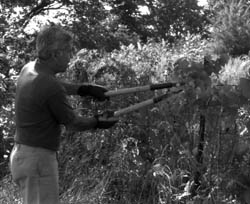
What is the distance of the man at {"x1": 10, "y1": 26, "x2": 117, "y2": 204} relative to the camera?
3527 mm

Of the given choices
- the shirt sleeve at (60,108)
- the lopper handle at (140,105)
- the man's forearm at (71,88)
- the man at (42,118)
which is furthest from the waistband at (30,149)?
the man's forearm at (71,88)

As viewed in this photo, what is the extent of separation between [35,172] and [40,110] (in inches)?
16.1

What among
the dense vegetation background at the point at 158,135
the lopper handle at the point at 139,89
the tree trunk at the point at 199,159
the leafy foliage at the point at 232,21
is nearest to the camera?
the lopper handle at the point at 139,89

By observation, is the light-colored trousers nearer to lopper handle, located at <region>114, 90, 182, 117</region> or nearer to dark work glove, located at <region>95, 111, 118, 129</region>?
dark work glove, located at <region>95, 111, 118, 129</region>

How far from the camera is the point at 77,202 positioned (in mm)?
5441

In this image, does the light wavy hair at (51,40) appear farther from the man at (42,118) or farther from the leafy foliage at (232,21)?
the leafy foliage at (232,21)

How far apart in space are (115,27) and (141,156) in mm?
10065

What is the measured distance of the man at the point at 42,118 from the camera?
353 centimetres

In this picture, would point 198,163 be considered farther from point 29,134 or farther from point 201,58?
point 29,134

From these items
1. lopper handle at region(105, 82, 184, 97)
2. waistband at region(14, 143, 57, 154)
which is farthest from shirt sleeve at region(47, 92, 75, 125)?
lopper handle at region(105, 82, 184, 97)

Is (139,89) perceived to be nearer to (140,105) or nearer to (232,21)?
(140,105)

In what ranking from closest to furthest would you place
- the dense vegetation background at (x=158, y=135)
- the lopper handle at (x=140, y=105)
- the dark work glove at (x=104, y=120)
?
the dark work glove at (x=104, y=120) → the lopper handle at (x=140, y=105) → the dense vegetation background at (x=158, y=135)

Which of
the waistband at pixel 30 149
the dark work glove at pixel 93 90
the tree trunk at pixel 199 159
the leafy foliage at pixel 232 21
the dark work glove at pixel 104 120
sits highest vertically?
the leafy foliage at pixel 232 21

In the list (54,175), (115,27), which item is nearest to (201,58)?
(54,175)
